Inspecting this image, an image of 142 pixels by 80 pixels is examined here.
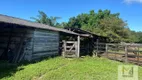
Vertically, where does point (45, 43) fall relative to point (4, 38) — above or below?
below

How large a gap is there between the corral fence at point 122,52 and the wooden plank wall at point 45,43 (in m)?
4.60

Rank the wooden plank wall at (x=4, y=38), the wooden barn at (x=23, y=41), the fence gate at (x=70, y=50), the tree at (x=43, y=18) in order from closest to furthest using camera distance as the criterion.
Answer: the wooden barn at (x=23, y=41) < the wooden plank wall at (x=4, y=38) < the fence gate at (x=70, y=50) < the tree at (x=43, y=18)

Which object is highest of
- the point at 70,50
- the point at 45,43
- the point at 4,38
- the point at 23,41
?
the point at 4,38

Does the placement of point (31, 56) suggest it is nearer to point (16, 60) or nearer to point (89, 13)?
point (16, 60)

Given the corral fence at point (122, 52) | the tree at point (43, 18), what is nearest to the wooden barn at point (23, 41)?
the corral fence at point (122, 52)

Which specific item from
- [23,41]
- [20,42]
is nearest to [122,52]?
[23,41]

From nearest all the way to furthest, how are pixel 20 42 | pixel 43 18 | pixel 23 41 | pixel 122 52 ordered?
1. pixel 20 42
2. pixel 23 41
3. pixel 122 52
4. pixel 43 18

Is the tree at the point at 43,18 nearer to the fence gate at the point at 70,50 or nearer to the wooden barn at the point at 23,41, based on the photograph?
the fence gate at the point at 70,50

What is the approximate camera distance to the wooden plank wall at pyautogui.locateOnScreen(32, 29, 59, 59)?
1334cm

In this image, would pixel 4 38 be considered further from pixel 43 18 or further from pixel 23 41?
pixel 43 18

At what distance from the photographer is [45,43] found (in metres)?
14.7

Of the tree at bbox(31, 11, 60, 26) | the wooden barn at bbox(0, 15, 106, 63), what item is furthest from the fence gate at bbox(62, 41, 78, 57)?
the tree at bbox(31, 11, 60, 26)

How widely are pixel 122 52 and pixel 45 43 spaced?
7.10 metres

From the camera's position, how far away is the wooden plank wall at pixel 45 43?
43.8 ft
